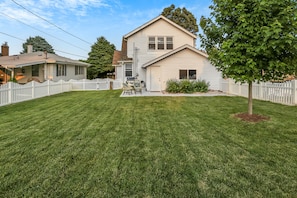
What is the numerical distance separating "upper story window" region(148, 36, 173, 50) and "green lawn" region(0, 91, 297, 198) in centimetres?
1525

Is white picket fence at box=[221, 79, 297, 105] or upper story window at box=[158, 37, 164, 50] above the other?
upper story window at box=[158, 37, 164, 50]

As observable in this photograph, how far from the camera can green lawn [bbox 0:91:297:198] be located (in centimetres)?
291

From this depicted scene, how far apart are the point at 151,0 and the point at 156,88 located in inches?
424

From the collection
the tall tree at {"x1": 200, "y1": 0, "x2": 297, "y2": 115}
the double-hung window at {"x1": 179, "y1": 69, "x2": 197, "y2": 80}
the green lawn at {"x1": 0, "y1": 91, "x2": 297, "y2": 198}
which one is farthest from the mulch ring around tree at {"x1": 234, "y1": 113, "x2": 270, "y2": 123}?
the double-hung window at {"x1": 179, "y1": 69, "x2": 197, "y2": 80}

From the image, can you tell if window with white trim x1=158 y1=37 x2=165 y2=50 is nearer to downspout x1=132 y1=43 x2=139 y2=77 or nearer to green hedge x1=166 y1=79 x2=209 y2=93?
downspout x1=132 y1=43 x2=139 y2=77

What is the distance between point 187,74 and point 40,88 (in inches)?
458

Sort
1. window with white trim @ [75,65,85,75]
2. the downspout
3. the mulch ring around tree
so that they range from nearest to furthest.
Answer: the mulch ring around tree < the downspout < window with white trim @ [75,65,85,75]

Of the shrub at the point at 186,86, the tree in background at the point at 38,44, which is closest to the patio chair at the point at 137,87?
the shrub at the point at 186,86

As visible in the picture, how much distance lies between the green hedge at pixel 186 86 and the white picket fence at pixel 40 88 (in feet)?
24.8

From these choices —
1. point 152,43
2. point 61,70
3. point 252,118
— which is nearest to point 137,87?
point 152,43

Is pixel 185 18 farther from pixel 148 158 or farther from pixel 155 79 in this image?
pixel 148 158

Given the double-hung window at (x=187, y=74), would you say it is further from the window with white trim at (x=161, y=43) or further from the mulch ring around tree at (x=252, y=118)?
the mulch ring around tree at (x=252, y=118)

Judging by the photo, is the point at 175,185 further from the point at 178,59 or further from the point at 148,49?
the point at 148,49

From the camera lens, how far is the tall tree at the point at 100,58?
136ft
